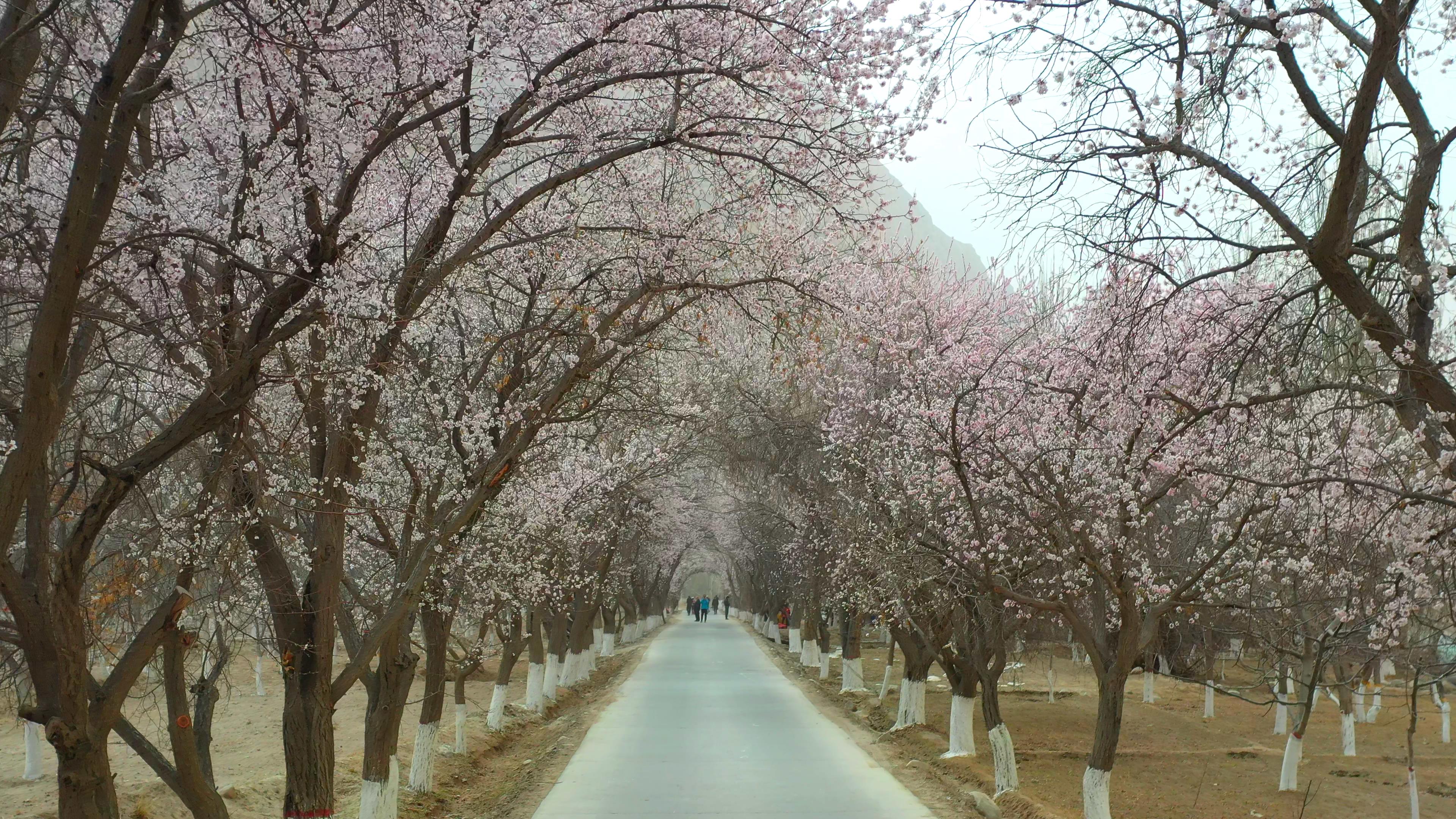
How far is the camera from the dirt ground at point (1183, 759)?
1585cm

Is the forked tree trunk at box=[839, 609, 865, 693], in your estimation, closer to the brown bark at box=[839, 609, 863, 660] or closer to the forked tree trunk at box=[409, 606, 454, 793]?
the brown bark at box=[839, 609, 863, 660]

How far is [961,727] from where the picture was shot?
722 inches

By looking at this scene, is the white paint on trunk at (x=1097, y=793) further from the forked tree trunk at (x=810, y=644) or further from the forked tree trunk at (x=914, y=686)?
the forked tree trunk at (x=810, y=644)

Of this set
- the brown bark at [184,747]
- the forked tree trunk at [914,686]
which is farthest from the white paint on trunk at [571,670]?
the brown bark at [184,747]

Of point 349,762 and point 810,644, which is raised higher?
point 810,644

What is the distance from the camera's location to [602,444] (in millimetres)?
23188

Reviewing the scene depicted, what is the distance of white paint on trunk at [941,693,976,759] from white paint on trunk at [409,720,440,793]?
25.8 ft

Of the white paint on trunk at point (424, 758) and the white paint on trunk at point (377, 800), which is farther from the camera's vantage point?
the white paint on trunk at point (424, 758)

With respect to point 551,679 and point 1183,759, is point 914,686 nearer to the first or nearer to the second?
point 1183,759

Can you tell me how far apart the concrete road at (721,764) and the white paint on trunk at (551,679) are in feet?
5.26

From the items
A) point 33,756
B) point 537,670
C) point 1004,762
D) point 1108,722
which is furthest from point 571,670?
point 1108,722

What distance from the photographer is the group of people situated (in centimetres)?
8825

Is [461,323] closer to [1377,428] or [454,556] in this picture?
[454,556]

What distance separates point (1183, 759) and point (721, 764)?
29.4ft
